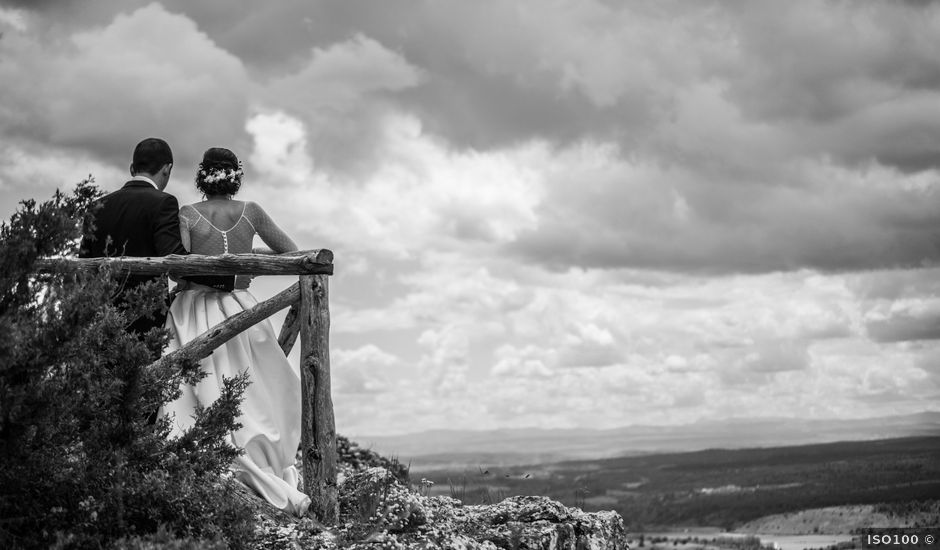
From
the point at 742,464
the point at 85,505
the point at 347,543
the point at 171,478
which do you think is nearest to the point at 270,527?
the point at 347,543

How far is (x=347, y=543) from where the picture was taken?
8.62 m

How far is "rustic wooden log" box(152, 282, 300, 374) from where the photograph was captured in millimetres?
9609

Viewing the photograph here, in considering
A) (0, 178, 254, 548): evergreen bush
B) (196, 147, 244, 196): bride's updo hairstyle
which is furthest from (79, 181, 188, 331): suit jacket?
(0, 178, 254, 548): evergreen bush

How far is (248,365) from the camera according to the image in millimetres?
10344

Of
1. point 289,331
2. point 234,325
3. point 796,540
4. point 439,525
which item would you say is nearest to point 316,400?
point 234,325

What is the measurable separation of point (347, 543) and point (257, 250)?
380 cm

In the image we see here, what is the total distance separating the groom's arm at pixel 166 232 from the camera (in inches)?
383

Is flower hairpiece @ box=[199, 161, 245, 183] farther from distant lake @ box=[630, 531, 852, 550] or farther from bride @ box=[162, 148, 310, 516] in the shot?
distant lake @ box=[630, 531, 852, 550]

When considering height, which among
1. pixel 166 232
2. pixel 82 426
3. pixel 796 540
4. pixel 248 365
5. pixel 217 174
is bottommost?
pixel 796 540

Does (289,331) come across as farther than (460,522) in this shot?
Yes

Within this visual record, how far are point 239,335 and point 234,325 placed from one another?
17.0 inches

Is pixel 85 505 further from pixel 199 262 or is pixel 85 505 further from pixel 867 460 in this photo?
pixel 867 460

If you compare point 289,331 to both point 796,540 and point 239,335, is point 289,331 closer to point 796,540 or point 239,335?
point 239,335

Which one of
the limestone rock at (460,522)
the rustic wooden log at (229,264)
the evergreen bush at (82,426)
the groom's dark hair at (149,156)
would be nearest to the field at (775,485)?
the limestone rock at (460,522)
